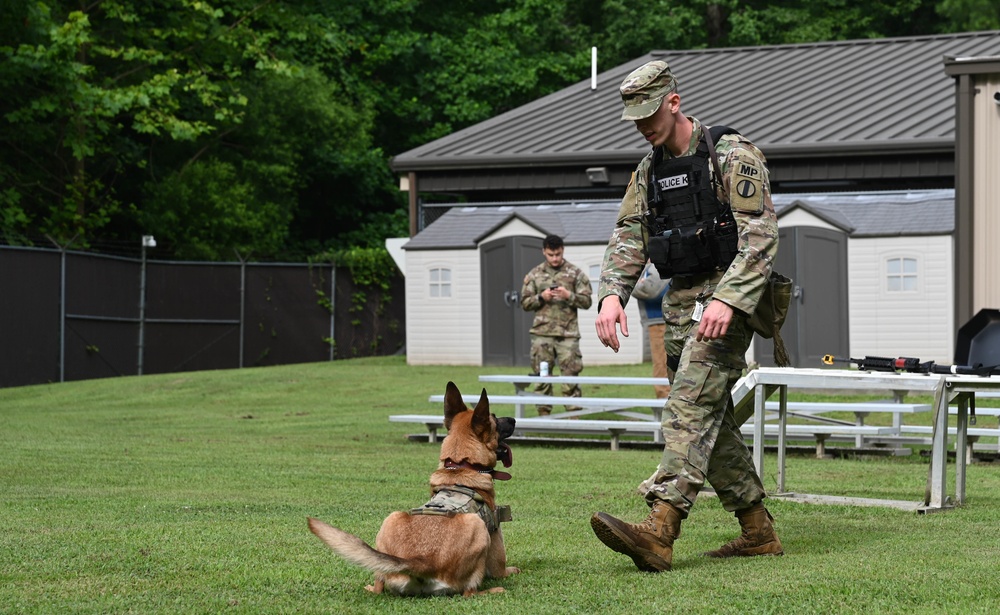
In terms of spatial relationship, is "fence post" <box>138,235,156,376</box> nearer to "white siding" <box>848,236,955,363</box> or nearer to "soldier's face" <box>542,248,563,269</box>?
"soldier's face" <box>542,248,563,269</box>

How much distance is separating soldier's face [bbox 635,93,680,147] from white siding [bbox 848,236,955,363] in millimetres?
16879

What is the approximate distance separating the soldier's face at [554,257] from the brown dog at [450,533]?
32.7 ft

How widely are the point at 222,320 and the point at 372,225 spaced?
34.9 feet

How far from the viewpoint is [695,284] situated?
591 cm

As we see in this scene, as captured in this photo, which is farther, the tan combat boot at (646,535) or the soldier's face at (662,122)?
the soldier's face at (662,122)

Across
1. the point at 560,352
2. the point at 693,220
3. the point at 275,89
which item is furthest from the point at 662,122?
the point at 275,89

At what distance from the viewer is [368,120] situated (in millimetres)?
36625

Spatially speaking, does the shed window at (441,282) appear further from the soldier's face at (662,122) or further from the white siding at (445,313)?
the soldier's face at (662,122)

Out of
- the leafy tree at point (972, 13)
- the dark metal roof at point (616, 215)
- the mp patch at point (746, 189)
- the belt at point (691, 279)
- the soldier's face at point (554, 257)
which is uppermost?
the leafy tree at point (972, 13)

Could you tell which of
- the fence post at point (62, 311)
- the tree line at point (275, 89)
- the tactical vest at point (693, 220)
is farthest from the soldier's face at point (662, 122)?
the tree line at point (275, 89)

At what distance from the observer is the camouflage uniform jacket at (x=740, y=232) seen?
18.4 feet

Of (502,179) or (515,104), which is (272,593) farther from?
(515,104)

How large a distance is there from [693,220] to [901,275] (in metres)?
17.4

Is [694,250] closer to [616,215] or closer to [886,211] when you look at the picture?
[616,215]
